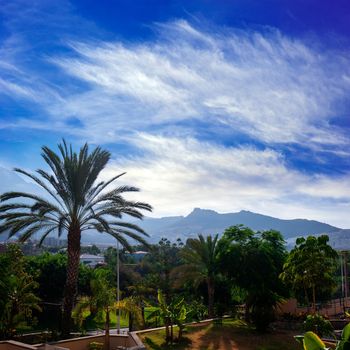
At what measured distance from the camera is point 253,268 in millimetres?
26641

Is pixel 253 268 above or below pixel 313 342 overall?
above

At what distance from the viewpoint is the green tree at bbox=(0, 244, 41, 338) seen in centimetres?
1997

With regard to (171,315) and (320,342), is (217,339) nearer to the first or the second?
(171,315)

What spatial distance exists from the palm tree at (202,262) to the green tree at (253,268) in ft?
14.0

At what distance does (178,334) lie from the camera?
22297mm

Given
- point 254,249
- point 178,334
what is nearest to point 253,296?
point 254,249

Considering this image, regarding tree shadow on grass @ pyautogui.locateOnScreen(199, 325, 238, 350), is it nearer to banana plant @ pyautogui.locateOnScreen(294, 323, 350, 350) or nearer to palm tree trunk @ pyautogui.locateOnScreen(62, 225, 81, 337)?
palm tree trunk @ pyautogui.locateOnScreen(62, 225, 81, 337)

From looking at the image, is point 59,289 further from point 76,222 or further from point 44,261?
point 76,222

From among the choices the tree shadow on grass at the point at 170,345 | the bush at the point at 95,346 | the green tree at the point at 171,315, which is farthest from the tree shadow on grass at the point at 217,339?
the bush at the point at 95,346

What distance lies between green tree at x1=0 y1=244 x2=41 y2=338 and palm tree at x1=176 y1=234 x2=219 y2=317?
41.2 ft

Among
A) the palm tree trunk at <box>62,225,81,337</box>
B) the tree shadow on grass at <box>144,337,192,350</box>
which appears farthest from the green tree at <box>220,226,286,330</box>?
the palm tree trunk at <box>62,225,81,337</box>

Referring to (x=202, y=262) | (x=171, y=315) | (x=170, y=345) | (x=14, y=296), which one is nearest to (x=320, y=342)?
(x=170, y=345)

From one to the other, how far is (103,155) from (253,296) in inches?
461

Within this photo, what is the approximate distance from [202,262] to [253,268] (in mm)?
7942
